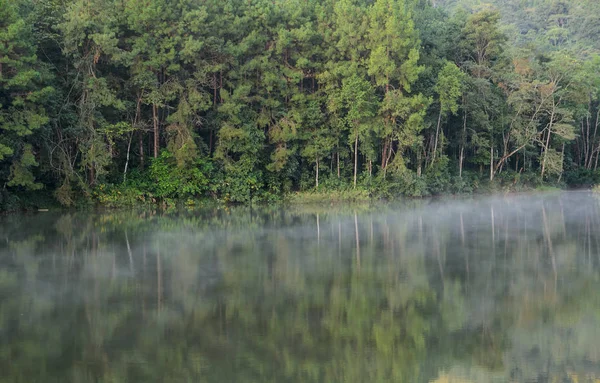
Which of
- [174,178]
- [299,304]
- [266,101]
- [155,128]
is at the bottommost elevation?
[299,304]

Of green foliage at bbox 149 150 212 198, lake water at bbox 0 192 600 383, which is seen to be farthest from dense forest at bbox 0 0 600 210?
lake water at bbox 0 192 600 383

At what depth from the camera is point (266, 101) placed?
32.0m

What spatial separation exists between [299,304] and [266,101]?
852 inches

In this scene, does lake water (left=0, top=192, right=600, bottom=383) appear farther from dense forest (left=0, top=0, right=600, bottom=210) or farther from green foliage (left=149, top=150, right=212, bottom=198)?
green foliage (left=149, top=150, right=212, bottom=198)

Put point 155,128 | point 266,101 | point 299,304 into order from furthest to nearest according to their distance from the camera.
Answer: point 266,101 → point 155,128 → point 299,304

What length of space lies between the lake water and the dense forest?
651 centimetres

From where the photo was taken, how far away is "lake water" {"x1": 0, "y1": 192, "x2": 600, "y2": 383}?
8.37m

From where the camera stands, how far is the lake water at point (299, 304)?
8.37 m

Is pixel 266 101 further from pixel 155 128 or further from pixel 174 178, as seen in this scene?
pixel 174 178

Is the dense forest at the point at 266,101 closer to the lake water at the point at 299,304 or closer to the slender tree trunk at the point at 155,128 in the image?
the slender tree trunk at the point at 155,128

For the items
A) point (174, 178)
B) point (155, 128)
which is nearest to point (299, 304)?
point (174, 178)

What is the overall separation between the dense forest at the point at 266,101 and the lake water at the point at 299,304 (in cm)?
651

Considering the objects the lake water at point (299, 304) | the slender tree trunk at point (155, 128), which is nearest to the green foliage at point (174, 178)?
the slender tree trunk at point (155, 128)

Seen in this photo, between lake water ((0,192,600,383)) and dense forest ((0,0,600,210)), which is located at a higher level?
dense forest ((0,0,600,210))
